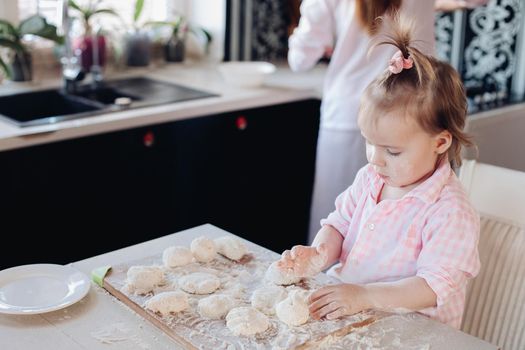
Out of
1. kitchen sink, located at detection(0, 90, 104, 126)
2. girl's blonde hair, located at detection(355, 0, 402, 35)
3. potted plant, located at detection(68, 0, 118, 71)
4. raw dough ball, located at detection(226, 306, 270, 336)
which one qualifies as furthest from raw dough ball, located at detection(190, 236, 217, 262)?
potted plant, located at detection(68, 0, 118, 71)

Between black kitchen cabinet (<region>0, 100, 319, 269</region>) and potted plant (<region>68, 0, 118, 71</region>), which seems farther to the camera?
potted plant (<region>68, 0, 118, 71</region>)

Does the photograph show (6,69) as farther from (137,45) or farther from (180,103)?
(180,103)

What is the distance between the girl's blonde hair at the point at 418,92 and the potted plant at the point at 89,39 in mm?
1662

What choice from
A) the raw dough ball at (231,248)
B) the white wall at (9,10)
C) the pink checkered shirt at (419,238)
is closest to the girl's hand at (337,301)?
the pink checkered shirt at (419,238)

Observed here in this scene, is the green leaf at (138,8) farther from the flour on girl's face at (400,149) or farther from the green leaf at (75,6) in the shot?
the flour on girl's face at (400,149)

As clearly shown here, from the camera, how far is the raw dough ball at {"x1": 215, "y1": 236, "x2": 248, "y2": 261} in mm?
1488

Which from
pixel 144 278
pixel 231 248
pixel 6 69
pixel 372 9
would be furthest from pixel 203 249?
pixel 6 69

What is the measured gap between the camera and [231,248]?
150 cm

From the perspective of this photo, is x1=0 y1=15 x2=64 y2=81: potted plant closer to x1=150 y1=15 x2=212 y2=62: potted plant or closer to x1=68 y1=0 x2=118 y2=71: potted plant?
x1=68 y1=0 x2=118 y2=71: potted plant

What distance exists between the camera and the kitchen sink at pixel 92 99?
2532 mm

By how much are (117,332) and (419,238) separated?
0.56 metres


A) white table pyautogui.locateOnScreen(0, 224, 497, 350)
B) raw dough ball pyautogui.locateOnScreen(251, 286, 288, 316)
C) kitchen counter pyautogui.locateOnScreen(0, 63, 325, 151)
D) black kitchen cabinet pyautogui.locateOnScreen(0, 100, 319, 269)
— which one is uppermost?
kitchen counter pyautogui.locateOnScreen(0, 63, 325, 151)

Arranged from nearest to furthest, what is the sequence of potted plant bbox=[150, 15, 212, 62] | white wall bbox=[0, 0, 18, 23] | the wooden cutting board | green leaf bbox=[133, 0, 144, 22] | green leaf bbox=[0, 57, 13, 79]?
the wooden cutting board → green leaf bbox=[0, 57, 13, 79] → white wall bbox=[0, 0, 18, 23] → green leaf bbox=[133, 0, 144, 22] → potted plant bbox=[150, 15, 212, 62]

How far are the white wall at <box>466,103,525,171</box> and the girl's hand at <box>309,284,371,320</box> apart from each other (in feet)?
4.35
